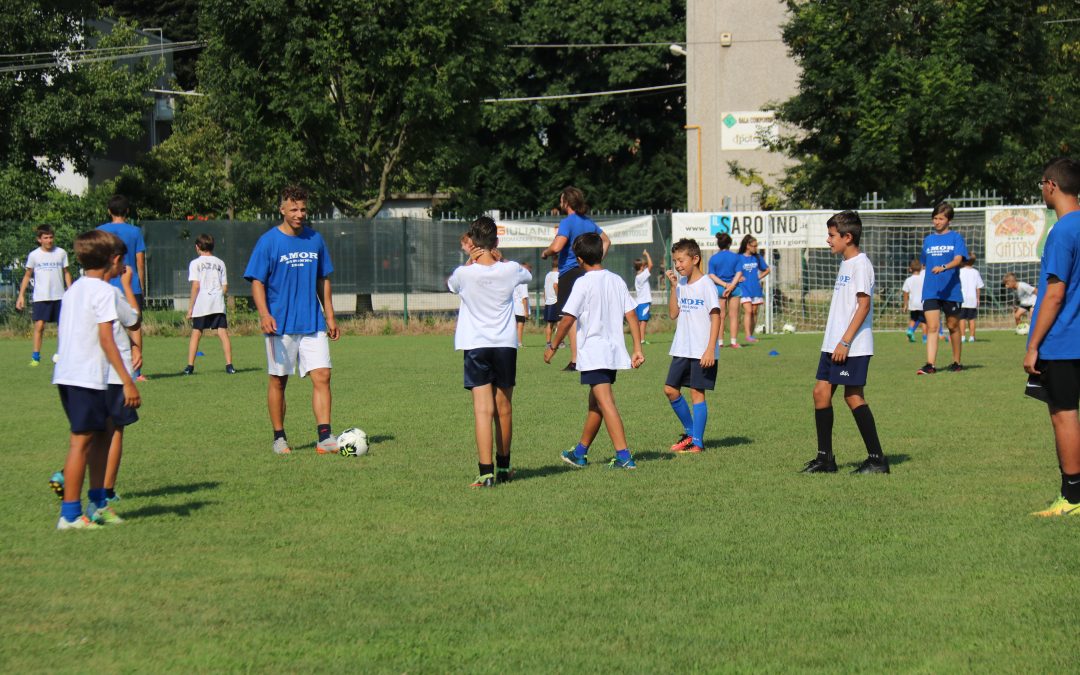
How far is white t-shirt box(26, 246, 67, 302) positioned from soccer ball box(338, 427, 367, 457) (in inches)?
A: 410

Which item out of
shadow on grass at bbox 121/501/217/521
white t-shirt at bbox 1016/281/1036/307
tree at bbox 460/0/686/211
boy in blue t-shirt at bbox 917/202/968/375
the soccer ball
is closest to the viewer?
shadow on grass at bbox 121/501/217/521

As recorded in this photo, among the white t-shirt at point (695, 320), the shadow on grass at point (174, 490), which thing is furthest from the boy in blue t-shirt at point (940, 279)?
the shadow on grass at point (174, 490)

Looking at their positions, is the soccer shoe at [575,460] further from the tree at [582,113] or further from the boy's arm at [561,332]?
the tree at [582,113]

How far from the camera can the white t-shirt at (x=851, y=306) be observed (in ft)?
29.0

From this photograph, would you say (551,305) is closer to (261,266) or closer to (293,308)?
(293,308)

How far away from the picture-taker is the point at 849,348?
8.80 m

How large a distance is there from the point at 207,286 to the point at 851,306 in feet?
39.3

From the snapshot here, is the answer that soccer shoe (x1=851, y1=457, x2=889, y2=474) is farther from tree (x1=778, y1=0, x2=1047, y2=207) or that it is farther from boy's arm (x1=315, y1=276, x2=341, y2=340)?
tree (x1=778, y1=0, x2=1047, y2=207)

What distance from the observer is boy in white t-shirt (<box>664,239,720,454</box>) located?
33.5 feet

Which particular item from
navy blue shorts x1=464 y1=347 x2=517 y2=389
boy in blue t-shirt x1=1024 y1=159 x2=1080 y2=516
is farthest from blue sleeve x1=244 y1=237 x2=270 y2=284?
boy in blue t-shirt x1=1024 y1=159 x2=1080 y2=516

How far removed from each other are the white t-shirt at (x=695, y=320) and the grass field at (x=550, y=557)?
860 millimetres

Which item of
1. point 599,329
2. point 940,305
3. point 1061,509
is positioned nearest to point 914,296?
point 940,305

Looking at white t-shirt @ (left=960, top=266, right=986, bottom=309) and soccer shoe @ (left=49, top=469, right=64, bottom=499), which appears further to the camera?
white t-shirt @ (left=960, top=266, right=986, bottom=309)

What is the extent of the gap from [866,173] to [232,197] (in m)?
20.5
